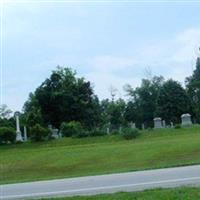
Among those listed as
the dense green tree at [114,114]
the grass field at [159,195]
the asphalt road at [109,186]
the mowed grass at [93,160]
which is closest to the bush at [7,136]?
the mowed grass at [93,160]

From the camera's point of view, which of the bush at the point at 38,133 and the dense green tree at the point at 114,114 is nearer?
the bush at the point at 38,133

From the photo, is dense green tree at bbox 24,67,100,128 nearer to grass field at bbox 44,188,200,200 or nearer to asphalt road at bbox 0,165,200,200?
asphalt road at bbox 0,165,200,200

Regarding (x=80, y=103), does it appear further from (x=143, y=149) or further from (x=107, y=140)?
(x=143, y=149)

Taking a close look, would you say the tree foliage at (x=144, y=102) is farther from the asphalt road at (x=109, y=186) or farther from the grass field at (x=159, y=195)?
the grass field at (x=159, y=195)

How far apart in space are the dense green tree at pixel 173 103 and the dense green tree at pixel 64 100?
887 cm

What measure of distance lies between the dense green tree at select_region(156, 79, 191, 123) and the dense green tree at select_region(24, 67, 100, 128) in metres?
8.87

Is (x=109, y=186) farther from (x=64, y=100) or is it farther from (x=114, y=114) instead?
(x=114, y=114)

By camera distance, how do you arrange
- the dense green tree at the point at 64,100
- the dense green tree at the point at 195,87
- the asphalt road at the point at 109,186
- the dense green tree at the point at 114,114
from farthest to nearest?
the dense green tree at the point at 114,114 < the dense green tree at the point at 195,87 < the dense green tree at the point at 64,100 < the asphalt road at the point at 109,186

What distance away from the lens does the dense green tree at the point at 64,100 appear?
6556 cm

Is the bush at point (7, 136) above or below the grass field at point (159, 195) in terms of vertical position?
above

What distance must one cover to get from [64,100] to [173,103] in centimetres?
1420

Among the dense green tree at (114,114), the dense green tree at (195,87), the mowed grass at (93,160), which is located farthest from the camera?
the dense green tree at (114,114)

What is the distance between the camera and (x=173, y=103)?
68.6 meters

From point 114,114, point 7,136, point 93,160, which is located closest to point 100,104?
point 114,114
